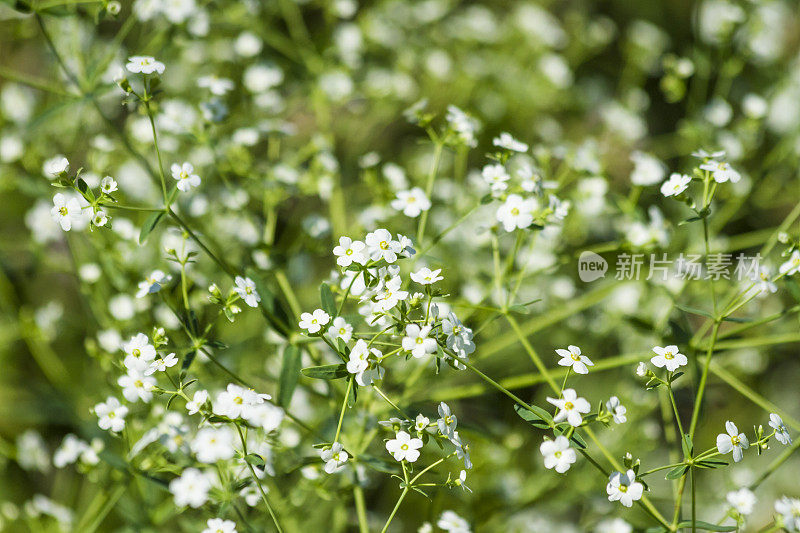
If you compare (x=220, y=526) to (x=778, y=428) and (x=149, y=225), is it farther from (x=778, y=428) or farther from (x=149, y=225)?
(x=778, y=428)

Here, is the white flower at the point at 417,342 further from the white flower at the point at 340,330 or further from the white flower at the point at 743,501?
the white flower at the point at 743,501

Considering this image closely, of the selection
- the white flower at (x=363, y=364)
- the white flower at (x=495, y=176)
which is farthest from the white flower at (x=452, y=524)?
the white flower at (x=495, y=176)

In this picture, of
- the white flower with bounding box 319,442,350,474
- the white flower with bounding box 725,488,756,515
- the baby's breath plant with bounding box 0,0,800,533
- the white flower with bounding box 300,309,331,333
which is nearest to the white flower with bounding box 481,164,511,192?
the baby's breath plant with bounding box 0,0,800,533

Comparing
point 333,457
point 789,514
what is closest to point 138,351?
point 333,457

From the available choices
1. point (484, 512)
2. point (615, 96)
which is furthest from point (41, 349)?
point (615, 96)

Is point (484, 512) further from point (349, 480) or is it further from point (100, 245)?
point (100, 245)
